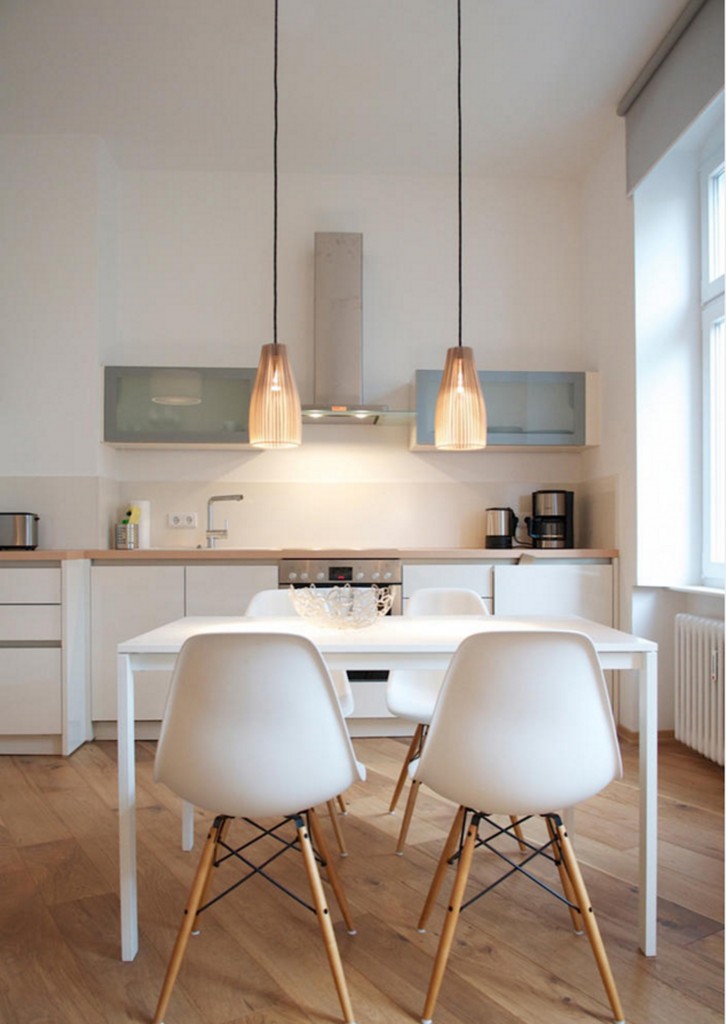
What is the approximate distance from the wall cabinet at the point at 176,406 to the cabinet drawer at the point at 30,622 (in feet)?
3.12

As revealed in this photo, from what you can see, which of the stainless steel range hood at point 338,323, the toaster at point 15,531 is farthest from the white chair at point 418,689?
the toaster at point 15,531

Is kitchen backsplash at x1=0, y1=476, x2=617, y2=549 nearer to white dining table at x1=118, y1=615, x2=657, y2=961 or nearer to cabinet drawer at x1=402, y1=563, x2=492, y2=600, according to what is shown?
cabinet drawer at x1=402, y1=563, x2=492, y2=600

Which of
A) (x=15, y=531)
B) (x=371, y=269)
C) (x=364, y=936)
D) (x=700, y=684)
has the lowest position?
(x=364, y=936)

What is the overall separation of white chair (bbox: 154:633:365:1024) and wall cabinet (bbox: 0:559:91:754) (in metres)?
2.07

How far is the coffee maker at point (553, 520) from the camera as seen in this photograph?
405 centimetres

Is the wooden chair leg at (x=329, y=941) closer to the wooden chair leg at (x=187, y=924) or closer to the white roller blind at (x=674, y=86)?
the wooden chair leg at (x=187, y=924)

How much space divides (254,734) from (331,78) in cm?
302

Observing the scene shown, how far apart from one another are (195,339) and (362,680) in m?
2.11

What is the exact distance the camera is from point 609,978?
1.57 m

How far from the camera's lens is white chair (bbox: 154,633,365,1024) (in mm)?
1550

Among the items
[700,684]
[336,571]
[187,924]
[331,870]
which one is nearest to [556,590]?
[700,684]

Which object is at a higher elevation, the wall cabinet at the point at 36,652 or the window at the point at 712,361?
the window at the point at 712,361

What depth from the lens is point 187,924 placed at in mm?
1582

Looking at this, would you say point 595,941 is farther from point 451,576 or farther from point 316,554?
point 316,554
